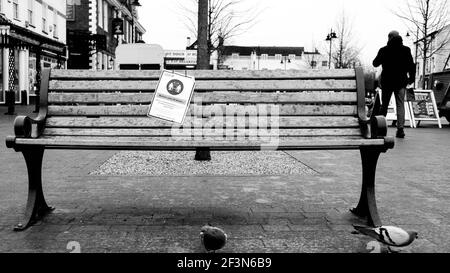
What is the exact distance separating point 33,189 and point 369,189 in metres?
2.72

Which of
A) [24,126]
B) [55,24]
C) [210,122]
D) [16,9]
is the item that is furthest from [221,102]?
[55,24]

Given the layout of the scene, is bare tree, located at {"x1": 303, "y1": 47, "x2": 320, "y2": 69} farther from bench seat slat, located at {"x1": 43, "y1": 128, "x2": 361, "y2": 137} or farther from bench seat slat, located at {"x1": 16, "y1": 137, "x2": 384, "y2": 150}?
bench seat slat, located at {"x1": 16, "y1": 137, "x2": 384, "y2": 150}

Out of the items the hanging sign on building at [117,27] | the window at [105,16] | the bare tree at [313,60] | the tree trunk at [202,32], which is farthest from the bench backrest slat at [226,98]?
the bare tree at [313,60]

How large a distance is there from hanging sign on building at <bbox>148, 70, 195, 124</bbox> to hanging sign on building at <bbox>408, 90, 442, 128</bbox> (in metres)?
12.8

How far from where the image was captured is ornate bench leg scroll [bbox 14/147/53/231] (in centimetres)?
393

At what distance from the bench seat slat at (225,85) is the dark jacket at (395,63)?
22.2 feet

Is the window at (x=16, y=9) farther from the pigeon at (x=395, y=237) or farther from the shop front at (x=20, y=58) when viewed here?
the pigeon at (x=395, y=237)

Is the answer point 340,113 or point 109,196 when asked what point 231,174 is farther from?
point 340,113

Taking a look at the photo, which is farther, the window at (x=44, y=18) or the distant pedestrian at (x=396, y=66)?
the window at (x=44, y=18)

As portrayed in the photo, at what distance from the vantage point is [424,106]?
15828 mm

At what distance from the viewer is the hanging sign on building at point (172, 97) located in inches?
163

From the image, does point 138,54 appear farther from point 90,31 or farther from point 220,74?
point 90,31
